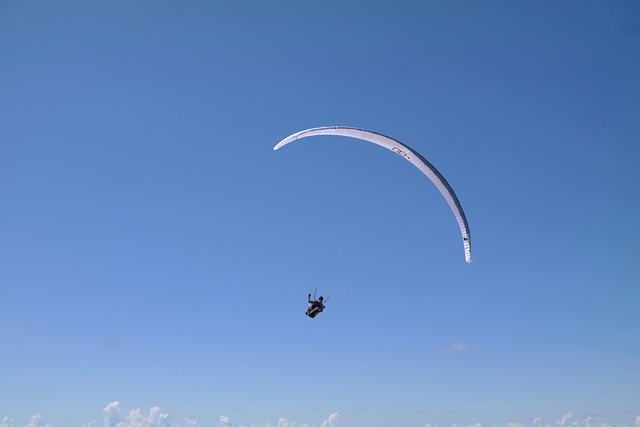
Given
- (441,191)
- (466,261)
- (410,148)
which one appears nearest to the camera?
(410,148)

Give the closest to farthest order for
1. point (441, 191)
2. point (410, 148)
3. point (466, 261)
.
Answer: point (410, 148)
point (441, 191)
point (466, 261)

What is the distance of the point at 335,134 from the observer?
34938 millimetres

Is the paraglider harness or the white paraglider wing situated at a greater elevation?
the white paraglider wing

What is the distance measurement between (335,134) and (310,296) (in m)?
14.0

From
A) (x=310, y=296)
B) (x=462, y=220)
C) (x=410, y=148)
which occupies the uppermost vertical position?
(x=410, y=148)

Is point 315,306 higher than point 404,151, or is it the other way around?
point 404,151

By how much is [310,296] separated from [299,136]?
13485mm

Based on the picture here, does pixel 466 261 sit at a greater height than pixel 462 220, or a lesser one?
lesser

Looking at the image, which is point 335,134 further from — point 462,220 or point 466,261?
point 466,261

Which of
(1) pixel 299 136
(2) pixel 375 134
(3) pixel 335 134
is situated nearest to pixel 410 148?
(2) pixel 375 134

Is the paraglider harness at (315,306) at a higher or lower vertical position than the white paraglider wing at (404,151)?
lower

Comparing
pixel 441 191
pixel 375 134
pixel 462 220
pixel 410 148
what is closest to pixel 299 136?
pixel 375 134

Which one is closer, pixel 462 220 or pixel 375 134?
pixel 375 134

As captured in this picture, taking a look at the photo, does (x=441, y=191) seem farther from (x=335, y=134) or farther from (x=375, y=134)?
(x=335, y=134)
